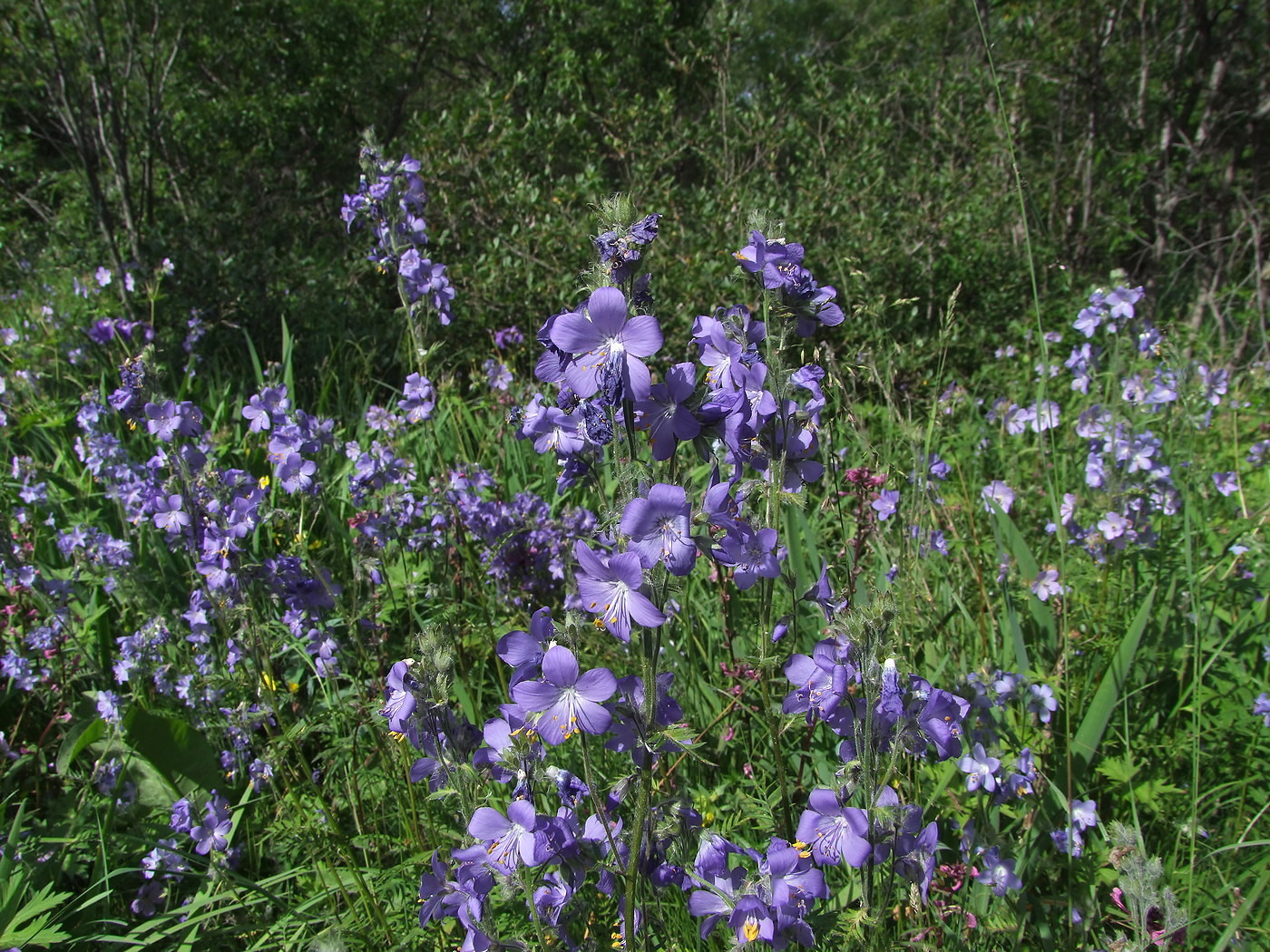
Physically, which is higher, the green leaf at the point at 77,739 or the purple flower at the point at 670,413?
the purple flower at the point at 670,413

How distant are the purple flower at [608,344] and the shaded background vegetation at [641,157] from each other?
380 cm

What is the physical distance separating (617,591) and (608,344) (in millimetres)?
375

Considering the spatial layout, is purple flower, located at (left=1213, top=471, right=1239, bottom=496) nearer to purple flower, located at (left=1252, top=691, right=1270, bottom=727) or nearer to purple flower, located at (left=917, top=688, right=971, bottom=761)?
purple flower, located at (left=1252, top=691, right=1270, bottom=727)

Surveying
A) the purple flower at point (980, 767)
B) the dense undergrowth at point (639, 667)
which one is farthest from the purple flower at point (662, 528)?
A: the purple flower at point (980, 767)

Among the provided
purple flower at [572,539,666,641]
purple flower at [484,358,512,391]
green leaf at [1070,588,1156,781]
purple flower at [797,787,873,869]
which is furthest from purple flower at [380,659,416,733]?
purple flower at [484,358,512,391]

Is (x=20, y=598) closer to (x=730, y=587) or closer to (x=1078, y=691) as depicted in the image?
(x=730, y=587)

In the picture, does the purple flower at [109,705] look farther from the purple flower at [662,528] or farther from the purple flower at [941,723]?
the purple flower at [941,723]

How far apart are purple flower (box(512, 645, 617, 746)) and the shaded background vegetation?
4.00 meters

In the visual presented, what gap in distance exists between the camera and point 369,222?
3.31 m

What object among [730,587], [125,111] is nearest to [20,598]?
[730,587]

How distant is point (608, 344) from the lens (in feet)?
3.86

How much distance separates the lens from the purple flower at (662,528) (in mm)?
1126

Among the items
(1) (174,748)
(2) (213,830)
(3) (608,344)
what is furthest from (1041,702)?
(1) (174,748)

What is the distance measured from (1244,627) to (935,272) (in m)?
3.85
